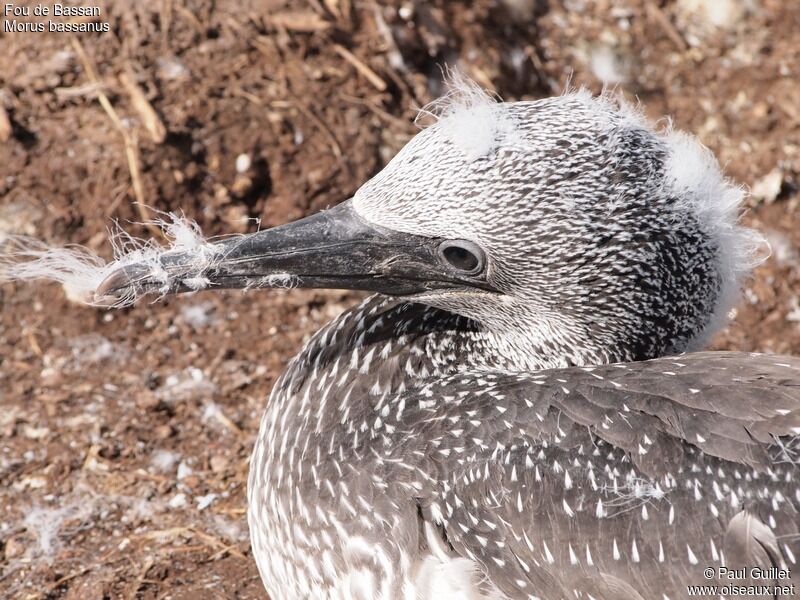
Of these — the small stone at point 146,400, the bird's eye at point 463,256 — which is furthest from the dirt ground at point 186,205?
the bird's eye at point 463,256

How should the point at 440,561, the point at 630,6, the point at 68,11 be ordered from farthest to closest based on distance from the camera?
the point at 630,6, the point at 68,11, the point at 440,561

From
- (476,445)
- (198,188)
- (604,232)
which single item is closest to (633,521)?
(476,445)

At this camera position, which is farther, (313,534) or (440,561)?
(313,534)

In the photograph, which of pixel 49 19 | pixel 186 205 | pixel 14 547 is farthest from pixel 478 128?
pixel 49 19

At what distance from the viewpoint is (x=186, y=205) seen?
14.7 ft

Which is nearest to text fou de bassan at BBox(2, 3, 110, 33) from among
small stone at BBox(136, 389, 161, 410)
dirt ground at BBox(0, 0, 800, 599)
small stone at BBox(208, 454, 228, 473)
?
dirt ground at BBox(0, 0, 800, 599)

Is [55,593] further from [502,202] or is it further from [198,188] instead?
[502,202]

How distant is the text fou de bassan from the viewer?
182 inches

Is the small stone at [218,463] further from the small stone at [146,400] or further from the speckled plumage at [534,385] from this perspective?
the speckled plumage at [534,385]

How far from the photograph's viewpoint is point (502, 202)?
2.66 m

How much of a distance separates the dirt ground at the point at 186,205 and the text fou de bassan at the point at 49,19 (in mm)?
41

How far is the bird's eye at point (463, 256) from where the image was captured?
9.03 ft

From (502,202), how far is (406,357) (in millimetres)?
667

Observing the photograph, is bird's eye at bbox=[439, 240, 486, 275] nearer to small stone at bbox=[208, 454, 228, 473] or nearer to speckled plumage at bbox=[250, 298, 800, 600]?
speckled plumage at bbox=[250, 298, 800, 600]
